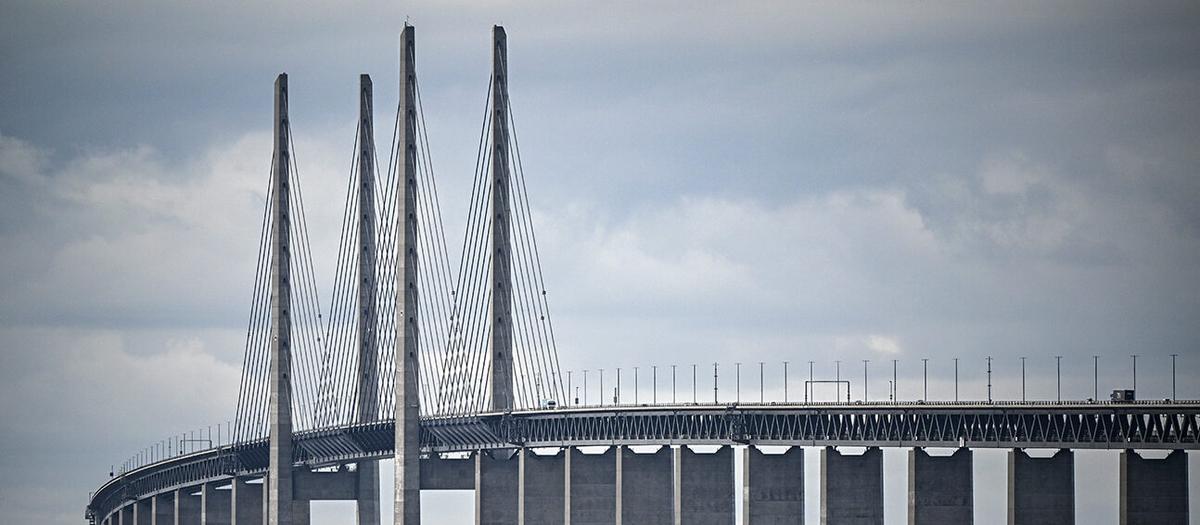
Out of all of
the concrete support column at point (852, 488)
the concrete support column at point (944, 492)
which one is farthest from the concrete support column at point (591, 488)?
the concrete support column at point (944, 492)

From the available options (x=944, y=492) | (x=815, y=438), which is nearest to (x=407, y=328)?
(x=815, y=438)

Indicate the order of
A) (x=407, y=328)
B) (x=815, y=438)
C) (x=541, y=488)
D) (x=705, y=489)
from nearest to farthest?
(x=815, y=438) → (x=705, y=489) → (x=541, y=488) → (x=407, y=328)

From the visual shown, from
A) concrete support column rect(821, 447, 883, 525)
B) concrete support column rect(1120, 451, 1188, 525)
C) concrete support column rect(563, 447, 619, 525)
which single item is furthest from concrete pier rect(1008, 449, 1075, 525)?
concrete support column rect(563, 447, 619, 525)

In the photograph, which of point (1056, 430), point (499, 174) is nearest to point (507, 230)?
point (499, 174)

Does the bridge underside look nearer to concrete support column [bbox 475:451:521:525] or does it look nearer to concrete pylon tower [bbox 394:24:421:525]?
concrete support column [bbox 475:451:521:525]

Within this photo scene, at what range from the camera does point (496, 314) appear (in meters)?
186

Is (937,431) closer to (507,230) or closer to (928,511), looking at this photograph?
(928,511)

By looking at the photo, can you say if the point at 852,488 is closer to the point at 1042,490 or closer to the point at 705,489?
the point at 1042,490

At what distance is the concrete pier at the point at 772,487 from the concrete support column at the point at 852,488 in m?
6.85

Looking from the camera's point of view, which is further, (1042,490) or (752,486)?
(752,486)

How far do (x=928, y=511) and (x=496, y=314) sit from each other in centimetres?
4451

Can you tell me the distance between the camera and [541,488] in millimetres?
184750

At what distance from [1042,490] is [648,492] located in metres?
36.9

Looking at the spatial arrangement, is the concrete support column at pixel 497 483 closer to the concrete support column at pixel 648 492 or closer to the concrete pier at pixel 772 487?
the concrete support column at pixel 648 492
